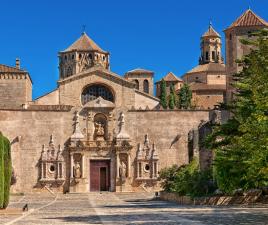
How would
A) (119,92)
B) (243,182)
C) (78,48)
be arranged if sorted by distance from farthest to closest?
(78,48) < (119,92) < (243,182)

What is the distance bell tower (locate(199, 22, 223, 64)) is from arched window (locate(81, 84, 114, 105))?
6347cm

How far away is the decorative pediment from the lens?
5053 cm

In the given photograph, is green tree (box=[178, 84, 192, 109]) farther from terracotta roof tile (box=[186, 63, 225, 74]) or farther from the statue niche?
the statue niche

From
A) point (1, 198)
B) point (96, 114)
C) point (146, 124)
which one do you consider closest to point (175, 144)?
point (146, 124)

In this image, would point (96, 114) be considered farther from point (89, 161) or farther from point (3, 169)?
point (3, 169)

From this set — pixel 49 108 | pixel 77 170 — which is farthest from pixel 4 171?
pixel 49 108

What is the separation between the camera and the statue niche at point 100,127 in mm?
50500

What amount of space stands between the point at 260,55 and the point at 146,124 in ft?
104

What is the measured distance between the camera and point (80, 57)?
9056 cm

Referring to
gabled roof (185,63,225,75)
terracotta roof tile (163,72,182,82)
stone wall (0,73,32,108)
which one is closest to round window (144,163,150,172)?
stone wall (0,73,32,108)

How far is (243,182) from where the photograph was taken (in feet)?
86.4

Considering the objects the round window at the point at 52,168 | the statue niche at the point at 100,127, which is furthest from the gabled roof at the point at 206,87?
the round window at the point at 52,168

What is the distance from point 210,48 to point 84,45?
3148 cm

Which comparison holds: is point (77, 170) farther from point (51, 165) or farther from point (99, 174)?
point (51, 165)
